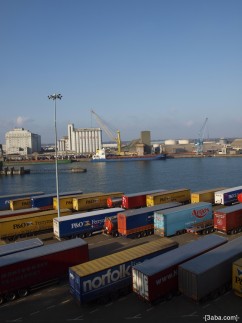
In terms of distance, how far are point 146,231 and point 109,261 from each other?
42.5 ft

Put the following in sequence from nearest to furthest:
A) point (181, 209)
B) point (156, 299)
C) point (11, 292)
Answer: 1. point (156, 299)
2. point (11, 292)
3. point (181, 209)

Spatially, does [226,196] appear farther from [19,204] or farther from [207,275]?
[19,204]

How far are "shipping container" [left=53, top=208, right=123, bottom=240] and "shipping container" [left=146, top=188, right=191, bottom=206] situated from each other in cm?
1048

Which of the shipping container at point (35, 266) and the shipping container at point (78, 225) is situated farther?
the shipping container at point (78, 225)

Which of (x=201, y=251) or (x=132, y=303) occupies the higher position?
(x=201, y=251)

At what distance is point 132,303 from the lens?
57.6ft

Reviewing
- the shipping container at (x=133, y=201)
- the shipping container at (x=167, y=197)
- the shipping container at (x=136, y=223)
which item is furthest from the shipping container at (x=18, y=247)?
the shipping container at (x=167, y=197)

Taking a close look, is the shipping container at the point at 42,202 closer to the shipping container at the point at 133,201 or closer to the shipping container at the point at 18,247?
the shipping container at the point at 133,201

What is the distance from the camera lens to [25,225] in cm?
3161

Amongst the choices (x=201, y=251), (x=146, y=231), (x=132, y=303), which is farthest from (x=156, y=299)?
(x=146, y=231)

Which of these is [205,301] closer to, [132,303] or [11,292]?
[132,303]

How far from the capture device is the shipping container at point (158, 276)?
16812 millimetres

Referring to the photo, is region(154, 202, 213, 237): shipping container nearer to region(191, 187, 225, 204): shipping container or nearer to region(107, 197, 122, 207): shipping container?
region(191, 187, 225, 204): shipping container

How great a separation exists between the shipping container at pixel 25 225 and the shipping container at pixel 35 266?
11975 millimetres
